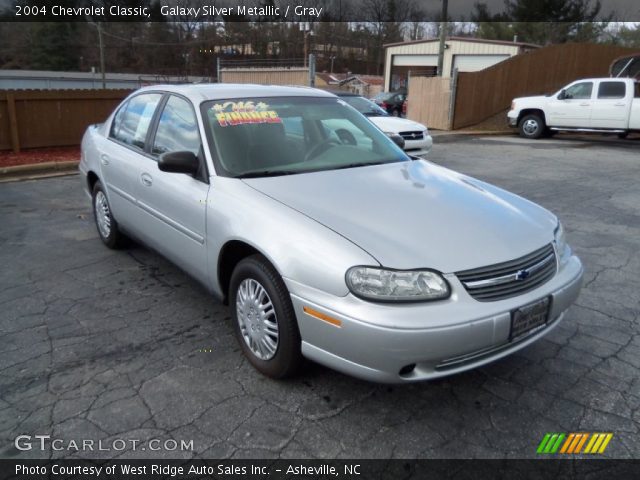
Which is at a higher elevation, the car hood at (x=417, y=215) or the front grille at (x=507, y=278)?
the car hood at (x=417, y=215)

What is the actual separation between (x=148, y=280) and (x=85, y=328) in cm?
88

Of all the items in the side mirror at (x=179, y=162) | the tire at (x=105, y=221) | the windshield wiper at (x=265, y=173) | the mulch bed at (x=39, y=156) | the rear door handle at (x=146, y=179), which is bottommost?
the mulch bed at (x=39, y=156)

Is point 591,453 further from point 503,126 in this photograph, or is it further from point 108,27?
point 108,27

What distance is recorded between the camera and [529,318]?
8.45ft

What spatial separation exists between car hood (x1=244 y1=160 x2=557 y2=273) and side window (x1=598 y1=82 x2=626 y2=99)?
1299cm

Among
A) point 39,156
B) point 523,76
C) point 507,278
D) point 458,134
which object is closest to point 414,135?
point 39,156

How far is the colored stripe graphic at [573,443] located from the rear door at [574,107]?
14184 mm

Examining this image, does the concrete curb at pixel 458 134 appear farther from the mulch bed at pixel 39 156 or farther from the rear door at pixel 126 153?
the rear door at pixel 126 153

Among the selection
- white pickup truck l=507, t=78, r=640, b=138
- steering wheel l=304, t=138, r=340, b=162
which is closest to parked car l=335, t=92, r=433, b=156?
steering wheel l=304, t=138, r=340, b=162

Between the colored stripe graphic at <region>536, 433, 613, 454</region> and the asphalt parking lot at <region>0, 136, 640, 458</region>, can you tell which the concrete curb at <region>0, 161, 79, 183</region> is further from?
the colored stripe graphic at <region>536, 433, 613, 454</region>

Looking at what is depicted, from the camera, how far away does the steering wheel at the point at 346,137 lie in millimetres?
3891
